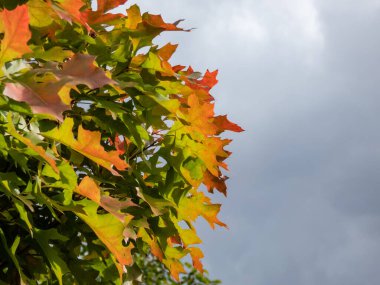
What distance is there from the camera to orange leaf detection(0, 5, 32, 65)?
5.75ft

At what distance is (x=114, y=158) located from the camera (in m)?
2.15

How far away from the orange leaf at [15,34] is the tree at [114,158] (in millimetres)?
321

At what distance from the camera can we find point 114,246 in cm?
235

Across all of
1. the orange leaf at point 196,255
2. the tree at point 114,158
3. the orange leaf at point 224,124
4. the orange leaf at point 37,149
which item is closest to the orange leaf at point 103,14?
the tree at point 114,158

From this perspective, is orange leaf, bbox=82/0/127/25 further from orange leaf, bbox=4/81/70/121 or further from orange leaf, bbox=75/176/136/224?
orange leaf, bbox=4/81/70/121

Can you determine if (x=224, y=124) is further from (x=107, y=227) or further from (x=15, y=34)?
(x=15, y=34)

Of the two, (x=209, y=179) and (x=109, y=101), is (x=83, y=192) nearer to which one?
(x=109, y=101)

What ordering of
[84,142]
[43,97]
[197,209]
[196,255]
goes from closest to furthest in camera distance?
[43,97] → [84,142] → [197,209] → [196,255]

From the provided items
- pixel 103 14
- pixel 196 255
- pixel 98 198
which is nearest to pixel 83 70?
pixel 98 198

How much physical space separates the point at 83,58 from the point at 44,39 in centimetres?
85

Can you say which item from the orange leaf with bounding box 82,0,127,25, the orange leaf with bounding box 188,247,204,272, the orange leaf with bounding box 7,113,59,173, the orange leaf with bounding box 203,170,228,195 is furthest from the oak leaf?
the orange leaf with bounding box 188,247,204,272

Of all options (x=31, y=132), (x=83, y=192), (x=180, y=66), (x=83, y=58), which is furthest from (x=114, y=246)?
(x=180, y=66)

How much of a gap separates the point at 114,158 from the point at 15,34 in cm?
57

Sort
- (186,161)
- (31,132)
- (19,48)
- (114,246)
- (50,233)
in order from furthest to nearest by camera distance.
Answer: (186,161) → (50,233) → (114,246) → (31,132) → (19,48)
